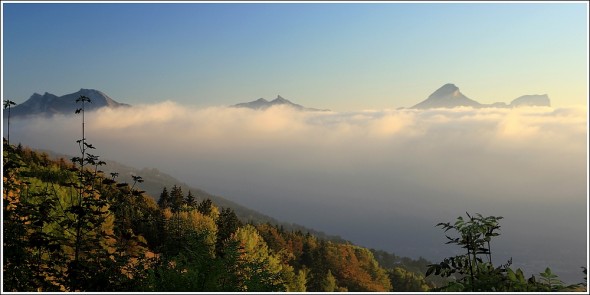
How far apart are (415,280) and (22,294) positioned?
8796 centimetres

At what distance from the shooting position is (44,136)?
36.8ft

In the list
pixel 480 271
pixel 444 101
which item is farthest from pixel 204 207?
pixel 444 101

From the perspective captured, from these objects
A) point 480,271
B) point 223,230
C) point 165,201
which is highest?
point 165,201

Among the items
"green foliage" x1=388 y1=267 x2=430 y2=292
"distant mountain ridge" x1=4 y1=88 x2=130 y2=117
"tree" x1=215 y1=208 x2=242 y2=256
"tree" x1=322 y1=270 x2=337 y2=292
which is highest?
"distant mountain ridge" x1=4 y1=88 x2=130 y2=117

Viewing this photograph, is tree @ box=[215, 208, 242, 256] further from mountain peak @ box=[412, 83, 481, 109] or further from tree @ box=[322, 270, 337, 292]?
tree @ box=[322, 270, 337, 292]

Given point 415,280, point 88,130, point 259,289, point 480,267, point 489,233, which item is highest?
point 88,130

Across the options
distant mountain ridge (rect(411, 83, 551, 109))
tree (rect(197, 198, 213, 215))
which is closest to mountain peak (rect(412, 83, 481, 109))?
distant mountain ridge (rect(411, 83, 551, 109))

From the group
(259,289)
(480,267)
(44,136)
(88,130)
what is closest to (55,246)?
(88,130)

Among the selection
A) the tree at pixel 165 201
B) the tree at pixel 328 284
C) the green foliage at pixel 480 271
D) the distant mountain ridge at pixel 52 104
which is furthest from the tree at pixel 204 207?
the tree at pixel 328 284

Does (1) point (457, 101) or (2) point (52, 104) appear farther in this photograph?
(1) point (457, 101)

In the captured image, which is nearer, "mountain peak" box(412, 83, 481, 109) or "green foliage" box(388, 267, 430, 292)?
"mountain peak" box(412, 83, 481, 109)

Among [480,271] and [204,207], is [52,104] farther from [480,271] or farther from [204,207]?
[480,271]

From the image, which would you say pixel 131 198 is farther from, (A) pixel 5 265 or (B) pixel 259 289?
(B) pixel 259 289

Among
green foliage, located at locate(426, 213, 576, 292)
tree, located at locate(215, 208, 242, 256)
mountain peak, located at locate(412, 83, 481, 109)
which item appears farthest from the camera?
mountain peak, located at locate(412, 83, 481, 109)
